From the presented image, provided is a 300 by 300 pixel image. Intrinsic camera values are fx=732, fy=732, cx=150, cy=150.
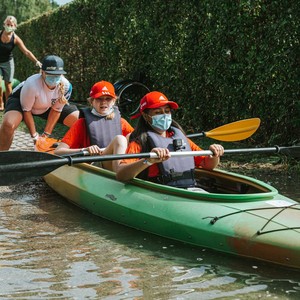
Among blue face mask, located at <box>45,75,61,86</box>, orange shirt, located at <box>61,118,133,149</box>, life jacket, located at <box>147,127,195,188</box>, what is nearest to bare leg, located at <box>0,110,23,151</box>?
blue face mask, located at <box>45,75,61,86</box>

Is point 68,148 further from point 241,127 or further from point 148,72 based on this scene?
point 148,72

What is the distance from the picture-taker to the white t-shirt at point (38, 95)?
8891mm

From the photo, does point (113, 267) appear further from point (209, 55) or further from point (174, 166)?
point (209, 55)

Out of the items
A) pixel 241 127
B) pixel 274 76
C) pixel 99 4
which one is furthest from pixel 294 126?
pixel 99 4

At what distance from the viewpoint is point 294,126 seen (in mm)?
9516

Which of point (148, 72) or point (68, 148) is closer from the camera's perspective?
point (68, 148)

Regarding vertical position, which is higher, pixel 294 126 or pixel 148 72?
pixel 148 72

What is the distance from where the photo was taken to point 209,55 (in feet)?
36.2

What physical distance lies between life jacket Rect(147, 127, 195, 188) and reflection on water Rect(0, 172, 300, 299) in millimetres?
582

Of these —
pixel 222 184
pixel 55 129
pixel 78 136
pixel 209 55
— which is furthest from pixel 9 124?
pixel 55 129

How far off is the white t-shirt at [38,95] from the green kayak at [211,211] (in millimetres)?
1774

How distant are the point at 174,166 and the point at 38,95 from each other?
9.23 ft

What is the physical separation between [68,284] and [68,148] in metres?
2.74

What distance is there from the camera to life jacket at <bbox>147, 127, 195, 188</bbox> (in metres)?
6.78
